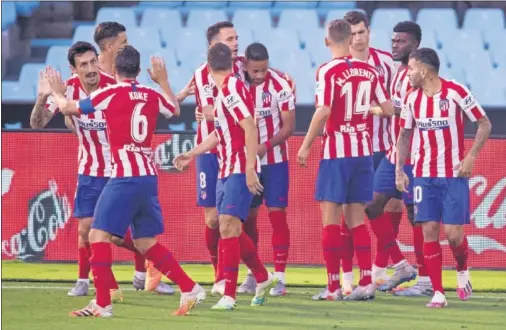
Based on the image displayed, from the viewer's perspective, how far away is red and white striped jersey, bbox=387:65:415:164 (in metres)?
10.1

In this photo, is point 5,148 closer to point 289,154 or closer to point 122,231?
point 289,154

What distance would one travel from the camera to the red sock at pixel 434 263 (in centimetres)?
916

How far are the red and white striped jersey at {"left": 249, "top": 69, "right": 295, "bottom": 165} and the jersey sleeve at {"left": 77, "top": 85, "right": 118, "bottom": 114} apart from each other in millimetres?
1717

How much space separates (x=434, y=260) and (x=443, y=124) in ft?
3.05

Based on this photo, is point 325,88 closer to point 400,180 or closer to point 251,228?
point 400,180

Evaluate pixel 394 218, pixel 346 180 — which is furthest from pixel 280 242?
pixel 394 218

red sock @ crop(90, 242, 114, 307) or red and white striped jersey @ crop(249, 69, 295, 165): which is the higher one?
red and white striped jersey @ crop(249, 69, 295, 165)

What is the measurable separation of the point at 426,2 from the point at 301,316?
1001 cm

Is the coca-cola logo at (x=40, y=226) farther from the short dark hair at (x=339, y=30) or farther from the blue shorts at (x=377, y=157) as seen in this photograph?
the short dark hair at (x=339, y=30)

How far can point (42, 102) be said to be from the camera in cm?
924

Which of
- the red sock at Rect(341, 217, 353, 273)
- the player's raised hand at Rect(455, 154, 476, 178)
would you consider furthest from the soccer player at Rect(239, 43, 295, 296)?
the player's raised hand at Rect(455, 154, 476, 178)

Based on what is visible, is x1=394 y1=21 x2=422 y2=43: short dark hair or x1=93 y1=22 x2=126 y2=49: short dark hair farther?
x1=394 y1=21 x2=422 y2=43: short dark hair

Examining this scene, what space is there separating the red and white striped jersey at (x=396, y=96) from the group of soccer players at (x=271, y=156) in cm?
1

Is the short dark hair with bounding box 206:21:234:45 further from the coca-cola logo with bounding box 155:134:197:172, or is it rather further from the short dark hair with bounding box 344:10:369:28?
the coca-cola logo with bounding box 155:134:197:172
